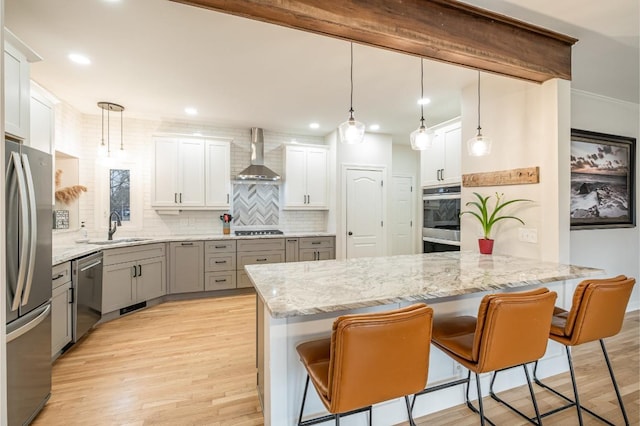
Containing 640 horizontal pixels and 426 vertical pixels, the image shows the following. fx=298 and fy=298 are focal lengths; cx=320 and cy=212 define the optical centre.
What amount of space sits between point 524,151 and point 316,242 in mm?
3106

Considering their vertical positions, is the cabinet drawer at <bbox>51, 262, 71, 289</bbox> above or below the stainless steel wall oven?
below

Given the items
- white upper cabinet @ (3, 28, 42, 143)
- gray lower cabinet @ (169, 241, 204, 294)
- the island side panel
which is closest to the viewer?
the island side panel

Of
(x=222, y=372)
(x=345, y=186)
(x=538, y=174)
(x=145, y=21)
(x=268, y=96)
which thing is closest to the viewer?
(x=145, y=21)

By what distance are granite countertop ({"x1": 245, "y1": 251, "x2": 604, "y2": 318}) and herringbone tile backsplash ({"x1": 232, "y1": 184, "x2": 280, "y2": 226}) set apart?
10.2ft

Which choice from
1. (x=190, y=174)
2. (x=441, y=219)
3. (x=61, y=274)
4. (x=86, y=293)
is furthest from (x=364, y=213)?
(x=61, y=274)

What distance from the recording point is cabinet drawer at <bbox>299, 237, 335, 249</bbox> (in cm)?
482

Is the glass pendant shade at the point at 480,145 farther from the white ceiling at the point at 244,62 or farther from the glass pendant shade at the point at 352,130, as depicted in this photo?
the glass pendant shade at the point at 352,130

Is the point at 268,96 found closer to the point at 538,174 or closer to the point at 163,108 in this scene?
the point at 163,108

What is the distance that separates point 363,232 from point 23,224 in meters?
4.27

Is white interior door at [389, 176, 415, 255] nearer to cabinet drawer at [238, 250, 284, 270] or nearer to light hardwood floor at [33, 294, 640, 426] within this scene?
cabinet drawer at [238, 250, 284, 270]

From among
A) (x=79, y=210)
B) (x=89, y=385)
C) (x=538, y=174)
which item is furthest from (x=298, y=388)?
(x=79, y=210)

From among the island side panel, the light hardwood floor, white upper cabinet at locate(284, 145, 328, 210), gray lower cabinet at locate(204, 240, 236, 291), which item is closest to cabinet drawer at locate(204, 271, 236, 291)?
gray lower cabinet at locate(204, 240, 236, 291)

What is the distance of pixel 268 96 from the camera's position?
3621mm

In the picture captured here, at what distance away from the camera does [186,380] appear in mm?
2314
